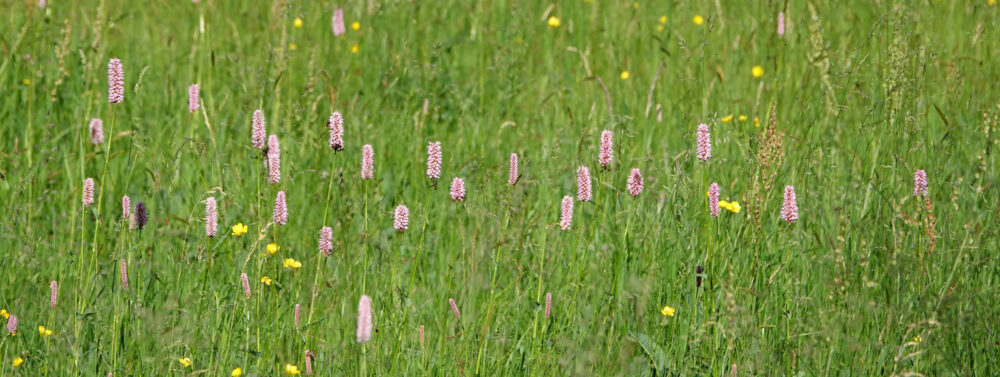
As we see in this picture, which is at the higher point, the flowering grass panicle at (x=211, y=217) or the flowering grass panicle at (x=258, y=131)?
the flowering grass panicle at (x=258, y=131)

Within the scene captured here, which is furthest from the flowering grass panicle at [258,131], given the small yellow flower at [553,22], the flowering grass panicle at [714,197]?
the small yellow flower at [553,22]

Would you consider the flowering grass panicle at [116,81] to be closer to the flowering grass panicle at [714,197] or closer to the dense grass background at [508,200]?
the dense grass background at [508,200]

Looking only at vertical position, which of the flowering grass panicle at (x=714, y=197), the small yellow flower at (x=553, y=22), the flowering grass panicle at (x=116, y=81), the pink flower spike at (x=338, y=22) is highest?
the small yellow flower at (x=553, y=22)

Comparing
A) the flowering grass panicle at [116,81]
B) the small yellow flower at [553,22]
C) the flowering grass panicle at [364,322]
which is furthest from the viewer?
the small yellow flower at [553,22]

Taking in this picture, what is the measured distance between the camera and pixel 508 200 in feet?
8.44

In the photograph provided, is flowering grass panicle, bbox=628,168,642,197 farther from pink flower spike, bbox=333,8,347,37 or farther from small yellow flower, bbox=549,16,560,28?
small yellow flower, bbox=549,16,560,28

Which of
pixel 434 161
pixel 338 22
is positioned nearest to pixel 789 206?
pixel 434 161

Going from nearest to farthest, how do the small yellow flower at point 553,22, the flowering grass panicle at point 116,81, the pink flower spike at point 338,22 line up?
the flowering grass panicle at point 116,81, the pink flower spike at point 338,22, the small yellow flower at point 553,22

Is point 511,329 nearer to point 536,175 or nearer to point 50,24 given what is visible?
point 536,175

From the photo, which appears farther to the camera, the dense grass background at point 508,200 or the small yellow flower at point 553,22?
the small yellow flower at point 553,22

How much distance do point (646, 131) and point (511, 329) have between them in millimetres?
1598

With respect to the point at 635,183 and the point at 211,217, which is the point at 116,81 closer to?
the point at 211,217

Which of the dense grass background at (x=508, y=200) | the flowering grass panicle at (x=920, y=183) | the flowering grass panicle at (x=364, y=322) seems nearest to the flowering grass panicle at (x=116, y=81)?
the dense grass background at (x=508, y=200)

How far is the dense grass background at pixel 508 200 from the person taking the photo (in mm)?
2311
